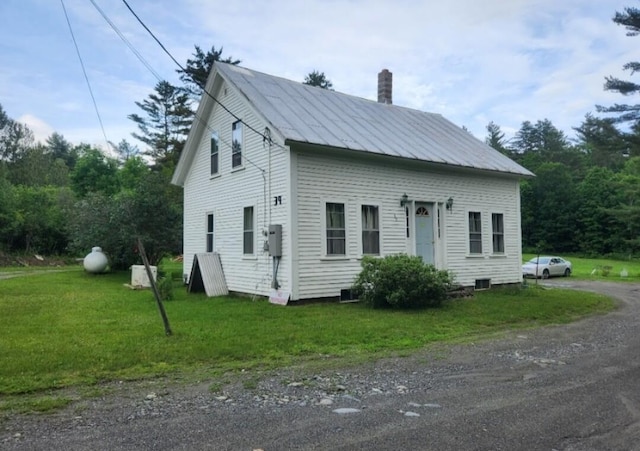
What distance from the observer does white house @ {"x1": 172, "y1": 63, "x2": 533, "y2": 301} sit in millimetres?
11273

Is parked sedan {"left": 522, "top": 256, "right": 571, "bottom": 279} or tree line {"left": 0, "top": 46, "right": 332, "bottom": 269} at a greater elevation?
tree line {"left": 0, "top": 46, "right": 332, "bottom": 269}

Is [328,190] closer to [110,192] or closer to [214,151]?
[214,151]

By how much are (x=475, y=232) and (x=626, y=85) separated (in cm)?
1363

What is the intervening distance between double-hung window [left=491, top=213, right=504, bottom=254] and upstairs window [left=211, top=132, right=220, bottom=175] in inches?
359

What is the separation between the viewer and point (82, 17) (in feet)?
30.1

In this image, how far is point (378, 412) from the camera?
13.6 feet

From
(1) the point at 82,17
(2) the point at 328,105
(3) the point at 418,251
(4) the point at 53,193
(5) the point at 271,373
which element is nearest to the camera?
(5) the point at 271,373

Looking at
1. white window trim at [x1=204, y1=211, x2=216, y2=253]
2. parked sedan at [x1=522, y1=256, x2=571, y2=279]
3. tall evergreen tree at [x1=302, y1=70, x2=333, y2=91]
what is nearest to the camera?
white window trim at [x1=204, y1=211, x2=216, y2=253]

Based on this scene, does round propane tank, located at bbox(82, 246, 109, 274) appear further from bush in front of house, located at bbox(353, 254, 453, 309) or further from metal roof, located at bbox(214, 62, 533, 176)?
bush in front of house, located at bbox(353, 254, 453, 309)

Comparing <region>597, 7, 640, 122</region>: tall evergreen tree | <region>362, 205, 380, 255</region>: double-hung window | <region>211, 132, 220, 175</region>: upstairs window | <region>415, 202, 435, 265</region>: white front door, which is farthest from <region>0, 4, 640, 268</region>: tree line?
<region>415, 202, 435, 265</region>: white front door

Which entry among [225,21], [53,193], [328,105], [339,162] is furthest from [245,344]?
[53,193]

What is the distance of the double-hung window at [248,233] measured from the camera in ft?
41.6

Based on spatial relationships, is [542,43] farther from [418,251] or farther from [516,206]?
[418,251]

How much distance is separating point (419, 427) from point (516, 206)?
13649 millimetres
